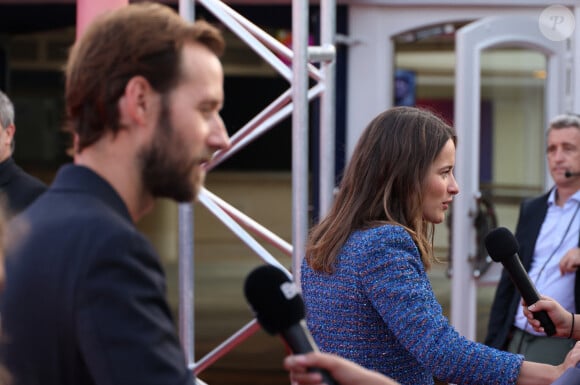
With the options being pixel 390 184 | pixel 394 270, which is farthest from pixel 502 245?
pixel 394 270

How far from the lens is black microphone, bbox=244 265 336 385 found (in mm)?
1315

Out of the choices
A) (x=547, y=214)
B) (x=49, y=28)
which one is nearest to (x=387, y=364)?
(x=547, y=214)

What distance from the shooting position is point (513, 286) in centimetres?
397

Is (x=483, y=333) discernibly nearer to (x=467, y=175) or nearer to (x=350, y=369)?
(x=467, y=175)

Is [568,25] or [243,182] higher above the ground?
[568,25]

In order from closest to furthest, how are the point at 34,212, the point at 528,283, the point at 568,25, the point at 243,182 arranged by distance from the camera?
the point at 34,212
the point at 528,283
the point at 568,25
the point at 243,182

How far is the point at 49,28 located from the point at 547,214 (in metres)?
4.14

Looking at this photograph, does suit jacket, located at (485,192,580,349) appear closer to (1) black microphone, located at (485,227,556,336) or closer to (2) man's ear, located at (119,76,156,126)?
(1) black microphone, located at (485,227,556,336)

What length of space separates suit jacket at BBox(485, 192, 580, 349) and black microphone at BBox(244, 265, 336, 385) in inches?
105

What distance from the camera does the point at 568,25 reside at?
5301mm

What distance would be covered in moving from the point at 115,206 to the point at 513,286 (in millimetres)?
3029

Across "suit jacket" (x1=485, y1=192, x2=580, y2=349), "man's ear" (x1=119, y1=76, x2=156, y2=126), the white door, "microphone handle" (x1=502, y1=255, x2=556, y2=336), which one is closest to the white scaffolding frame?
"suit jacket" (x1=485, y1=192, x2=580, y2=349)


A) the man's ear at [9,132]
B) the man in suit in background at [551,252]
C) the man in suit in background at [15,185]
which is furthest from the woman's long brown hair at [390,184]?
the man in suit in background at [551,252]

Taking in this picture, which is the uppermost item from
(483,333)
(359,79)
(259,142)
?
(359,79)
